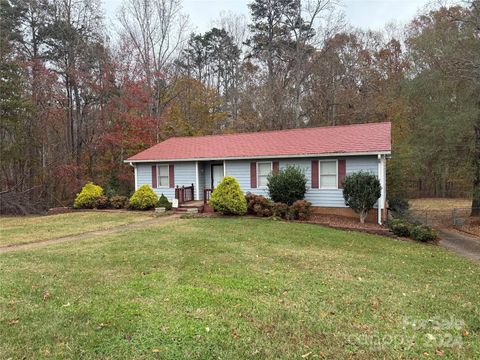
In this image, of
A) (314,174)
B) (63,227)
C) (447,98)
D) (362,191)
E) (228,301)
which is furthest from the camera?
(447,98)

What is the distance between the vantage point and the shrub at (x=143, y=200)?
16.6 metres

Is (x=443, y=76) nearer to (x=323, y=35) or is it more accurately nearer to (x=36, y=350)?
(x=323, y=35)

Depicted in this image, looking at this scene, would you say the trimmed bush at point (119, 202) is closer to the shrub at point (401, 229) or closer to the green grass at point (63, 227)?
the green grass at point (63, 227)

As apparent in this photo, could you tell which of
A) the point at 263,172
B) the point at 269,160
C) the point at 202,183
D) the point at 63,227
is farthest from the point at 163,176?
the point at 63,227

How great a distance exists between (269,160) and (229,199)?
3347 mm

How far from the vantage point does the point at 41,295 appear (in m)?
5.18

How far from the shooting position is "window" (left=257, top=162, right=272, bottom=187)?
54.3 feet

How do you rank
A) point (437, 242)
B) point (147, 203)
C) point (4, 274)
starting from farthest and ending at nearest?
point (147, 203), point (437, 242), point (4, 274)

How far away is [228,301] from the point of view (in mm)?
4910

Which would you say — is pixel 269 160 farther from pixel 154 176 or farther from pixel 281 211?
pixel 154 176

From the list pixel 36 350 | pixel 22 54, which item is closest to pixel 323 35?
pixel 22 54

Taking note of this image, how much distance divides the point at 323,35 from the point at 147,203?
19.4m

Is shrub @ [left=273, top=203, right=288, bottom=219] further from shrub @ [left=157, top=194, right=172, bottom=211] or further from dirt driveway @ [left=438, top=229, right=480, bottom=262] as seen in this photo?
dirt driveway @ [left=438, top=229, right=480, bottom=262]

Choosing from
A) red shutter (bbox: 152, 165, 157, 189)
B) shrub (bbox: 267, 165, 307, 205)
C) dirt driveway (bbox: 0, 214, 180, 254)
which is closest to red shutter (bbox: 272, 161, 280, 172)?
shrub (bbox: 267, 165, 307, 205)
